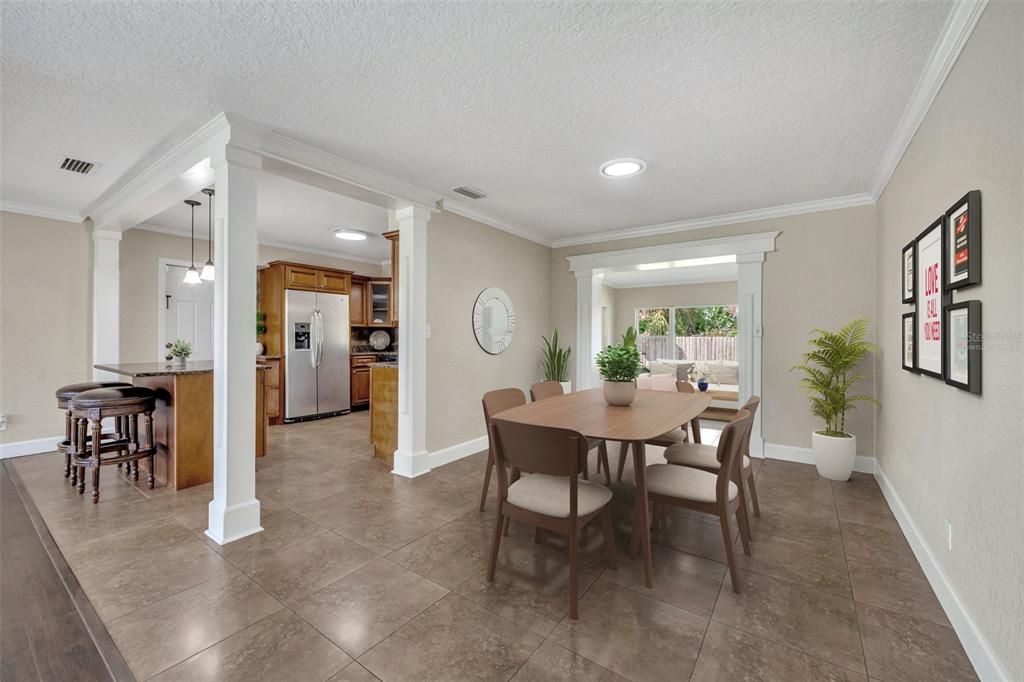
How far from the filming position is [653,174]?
10.4 ft

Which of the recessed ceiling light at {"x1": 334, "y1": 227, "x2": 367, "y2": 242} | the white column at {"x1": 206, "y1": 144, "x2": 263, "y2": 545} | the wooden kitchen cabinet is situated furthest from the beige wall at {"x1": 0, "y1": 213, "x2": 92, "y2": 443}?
the white column at {"x1": 206, "y1": 144, "x2": 263, "y2": 545}

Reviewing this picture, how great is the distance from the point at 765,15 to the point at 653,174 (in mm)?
1570

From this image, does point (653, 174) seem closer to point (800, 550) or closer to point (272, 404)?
point (800, 550)

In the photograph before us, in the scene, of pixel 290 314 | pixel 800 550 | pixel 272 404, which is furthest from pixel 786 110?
pixel 272 404

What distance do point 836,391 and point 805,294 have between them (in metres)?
0.94

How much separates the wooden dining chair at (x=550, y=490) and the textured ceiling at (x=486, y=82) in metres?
1.63

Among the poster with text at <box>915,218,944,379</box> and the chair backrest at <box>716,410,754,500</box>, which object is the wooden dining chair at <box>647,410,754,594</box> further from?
the poster with text at <box>915,218,944,379</box>

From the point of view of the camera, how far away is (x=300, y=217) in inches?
184

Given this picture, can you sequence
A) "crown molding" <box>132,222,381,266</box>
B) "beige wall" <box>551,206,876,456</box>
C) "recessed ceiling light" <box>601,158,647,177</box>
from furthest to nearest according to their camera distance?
"crown molding" <box>132,222,381,266</box> → "beige wall" <box>551,206,876,456</box> → "recessed ceiling light" <box>601,158,647,177</box>

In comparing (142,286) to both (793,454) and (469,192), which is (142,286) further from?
(793,454)

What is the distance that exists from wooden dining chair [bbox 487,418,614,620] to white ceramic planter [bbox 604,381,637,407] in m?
0.80

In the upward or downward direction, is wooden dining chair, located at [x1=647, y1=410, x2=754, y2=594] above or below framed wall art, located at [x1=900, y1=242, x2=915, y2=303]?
below

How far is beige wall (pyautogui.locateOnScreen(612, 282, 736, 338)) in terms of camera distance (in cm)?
893

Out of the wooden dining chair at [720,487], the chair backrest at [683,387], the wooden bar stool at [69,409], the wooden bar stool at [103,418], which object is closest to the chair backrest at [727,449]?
the wooden dining chair at [720,487]
